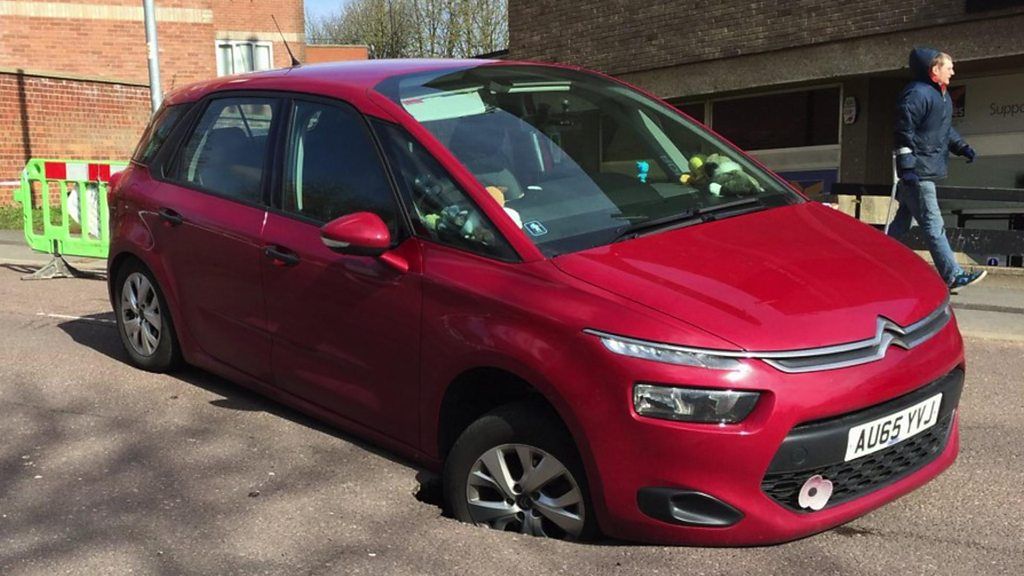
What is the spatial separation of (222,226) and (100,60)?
2018 centimetres

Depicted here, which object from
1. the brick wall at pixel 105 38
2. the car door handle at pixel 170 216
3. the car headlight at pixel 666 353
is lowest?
the car headlight at pixel 666 353

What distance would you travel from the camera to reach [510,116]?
155 inches

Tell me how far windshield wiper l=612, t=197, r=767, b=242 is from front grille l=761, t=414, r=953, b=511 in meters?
1.04

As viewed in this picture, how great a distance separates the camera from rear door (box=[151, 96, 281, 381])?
439 centimetres

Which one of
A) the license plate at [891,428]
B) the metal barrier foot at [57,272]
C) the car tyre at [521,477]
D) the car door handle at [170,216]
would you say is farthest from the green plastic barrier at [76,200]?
the license plate at [891,428]

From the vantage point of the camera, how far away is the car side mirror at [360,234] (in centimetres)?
351

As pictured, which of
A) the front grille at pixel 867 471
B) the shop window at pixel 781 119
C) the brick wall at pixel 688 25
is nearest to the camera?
the front grille at pixel 867 471

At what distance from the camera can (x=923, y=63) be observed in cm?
744

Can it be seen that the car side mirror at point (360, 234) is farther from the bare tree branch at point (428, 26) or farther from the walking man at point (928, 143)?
the bare tree branch at point (428, 26)

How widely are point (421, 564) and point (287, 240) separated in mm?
1694

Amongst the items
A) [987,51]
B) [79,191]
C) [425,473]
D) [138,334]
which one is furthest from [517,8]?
[425,473]

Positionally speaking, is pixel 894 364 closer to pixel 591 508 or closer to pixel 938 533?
pixel 938 533

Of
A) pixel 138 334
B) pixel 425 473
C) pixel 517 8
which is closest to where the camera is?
pixel 425 473

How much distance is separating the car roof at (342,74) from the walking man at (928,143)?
4.28 meters
